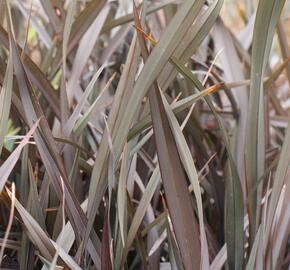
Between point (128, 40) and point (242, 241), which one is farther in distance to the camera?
point (128, 40)

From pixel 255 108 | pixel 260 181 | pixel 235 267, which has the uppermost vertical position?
pixel 255 108

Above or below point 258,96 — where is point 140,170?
below

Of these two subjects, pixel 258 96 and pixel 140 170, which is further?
pixel 140 170

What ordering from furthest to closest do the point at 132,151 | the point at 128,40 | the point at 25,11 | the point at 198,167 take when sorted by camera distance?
the point at 128,40
the point at 25,11
the point at 198,167
the point at 132,151

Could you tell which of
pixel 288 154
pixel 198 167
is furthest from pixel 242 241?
pixel 198 167

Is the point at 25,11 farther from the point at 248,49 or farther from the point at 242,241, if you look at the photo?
the point at 242,241

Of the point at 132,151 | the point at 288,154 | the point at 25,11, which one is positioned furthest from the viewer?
the point at 25,11

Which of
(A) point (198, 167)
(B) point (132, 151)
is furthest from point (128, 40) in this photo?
(B) point (132, 151)

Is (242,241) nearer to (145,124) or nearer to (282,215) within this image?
(282,215)

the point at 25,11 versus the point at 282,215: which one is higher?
the point at 25,11
